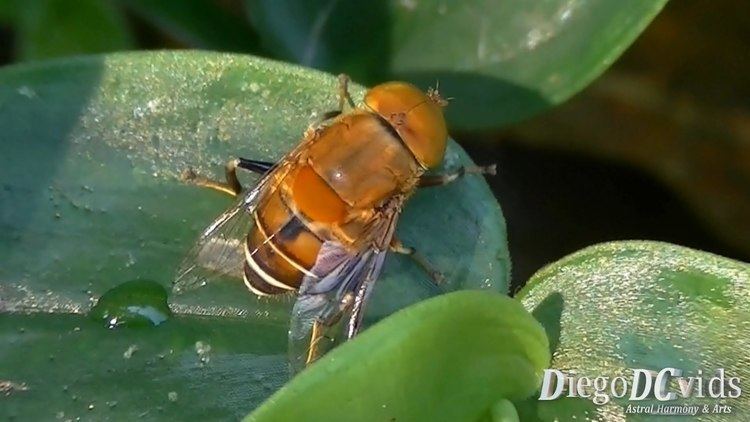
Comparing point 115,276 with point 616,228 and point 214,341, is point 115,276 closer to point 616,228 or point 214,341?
point 214,341

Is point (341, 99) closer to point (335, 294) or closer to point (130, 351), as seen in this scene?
point (335, 294)

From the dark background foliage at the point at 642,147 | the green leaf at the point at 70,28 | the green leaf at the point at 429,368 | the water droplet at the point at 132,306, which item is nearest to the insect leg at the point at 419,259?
the green leaf at the point at 429,368

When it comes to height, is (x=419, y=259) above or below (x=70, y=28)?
below

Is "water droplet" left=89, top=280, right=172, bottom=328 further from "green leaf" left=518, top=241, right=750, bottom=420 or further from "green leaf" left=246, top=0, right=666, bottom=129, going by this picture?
"green leaf" left=246, top=0, right=666, bottom=129

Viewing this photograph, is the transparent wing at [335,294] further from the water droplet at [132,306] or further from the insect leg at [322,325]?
the water droplet at [132,306]

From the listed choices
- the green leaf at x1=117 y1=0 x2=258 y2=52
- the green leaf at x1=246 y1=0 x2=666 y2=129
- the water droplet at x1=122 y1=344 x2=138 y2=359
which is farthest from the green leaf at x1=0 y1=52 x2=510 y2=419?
the green leaf at x1=117 y1=0 x2=258 y2=52

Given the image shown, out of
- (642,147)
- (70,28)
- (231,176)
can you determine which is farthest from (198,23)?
(642,147)
